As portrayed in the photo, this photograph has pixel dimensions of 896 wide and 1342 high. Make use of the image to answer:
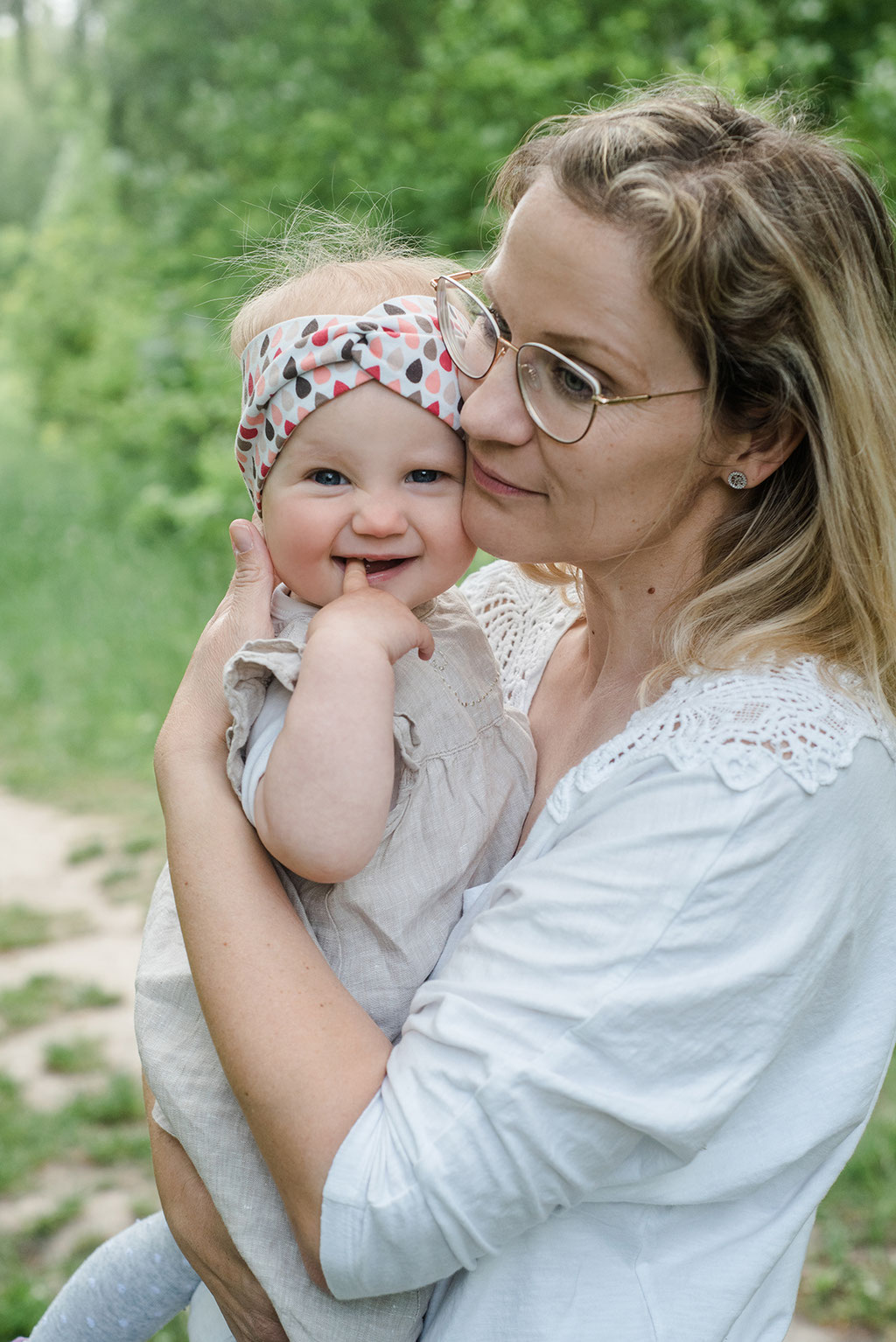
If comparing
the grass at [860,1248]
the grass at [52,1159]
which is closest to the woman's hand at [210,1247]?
the grass at [52,1159]

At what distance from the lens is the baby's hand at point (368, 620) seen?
1.57 meters

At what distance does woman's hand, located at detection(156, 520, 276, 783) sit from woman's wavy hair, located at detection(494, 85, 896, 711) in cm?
57

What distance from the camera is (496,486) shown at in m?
1.72

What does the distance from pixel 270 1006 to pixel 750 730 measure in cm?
66

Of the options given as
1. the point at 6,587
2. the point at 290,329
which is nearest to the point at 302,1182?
the point at 290,329

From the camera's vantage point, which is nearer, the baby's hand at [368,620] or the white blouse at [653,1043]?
the white blouse at [653,1043]

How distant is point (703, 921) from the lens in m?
1.33

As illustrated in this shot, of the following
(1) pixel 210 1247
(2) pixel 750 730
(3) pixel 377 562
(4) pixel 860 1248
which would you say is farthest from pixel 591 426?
(4) pixel 860 1248

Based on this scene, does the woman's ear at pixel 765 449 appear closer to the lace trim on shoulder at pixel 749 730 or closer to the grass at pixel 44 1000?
the lace trim on shoulder at pixel 749 730

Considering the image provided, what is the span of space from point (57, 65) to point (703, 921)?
46.1 ft

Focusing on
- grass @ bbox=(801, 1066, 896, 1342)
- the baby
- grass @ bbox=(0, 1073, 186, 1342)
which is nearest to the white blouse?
the baby

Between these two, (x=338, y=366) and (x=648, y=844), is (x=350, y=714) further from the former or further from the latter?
(x=338, y=366)

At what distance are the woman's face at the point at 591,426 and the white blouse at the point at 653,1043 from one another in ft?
1.00

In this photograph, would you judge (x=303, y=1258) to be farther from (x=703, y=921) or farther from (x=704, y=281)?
(x=704, y=281)
